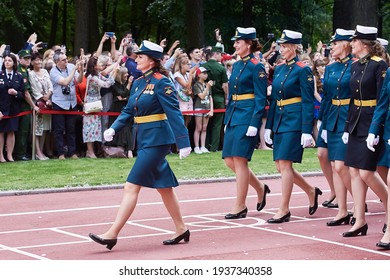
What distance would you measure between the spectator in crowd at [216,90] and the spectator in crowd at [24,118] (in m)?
4.21

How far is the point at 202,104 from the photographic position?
72.4 feet

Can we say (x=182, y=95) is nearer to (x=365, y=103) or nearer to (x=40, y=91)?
(x=40, y=91)

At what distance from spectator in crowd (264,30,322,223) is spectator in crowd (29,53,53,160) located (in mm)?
8022

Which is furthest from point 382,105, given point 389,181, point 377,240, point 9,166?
point 9,166

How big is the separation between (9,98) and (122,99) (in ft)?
8.38

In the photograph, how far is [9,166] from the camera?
61.8ft

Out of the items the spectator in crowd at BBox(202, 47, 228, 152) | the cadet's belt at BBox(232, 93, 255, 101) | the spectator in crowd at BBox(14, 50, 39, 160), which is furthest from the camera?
the spectator in crowd at BBox(202, 47, 228, 152)

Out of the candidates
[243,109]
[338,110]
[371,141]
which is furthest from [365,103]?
[243,109]

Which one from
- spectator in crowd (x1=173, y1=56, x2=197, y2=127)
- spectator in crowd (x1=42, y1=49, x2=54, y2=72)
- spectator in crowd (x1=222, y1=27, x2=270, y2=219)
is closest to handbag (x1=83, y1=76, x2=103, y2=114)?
spectator in crowd (x1=42, y1=49, x2=54, y2=72)

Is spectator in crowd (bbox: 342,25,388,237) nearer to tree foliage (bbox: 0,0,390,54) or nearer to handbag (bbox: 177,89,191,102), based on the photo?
handbag (bbox: 177,89,191,102)

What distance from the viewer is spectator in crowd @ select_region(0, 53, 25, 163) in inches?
758

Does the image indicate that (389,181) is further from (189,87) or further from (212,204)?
(189,87)

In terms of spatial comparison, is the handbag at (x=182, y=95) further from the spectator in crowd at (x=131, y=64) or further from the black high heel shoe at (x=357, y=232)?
the black high heel shoe at (x=357, y=232)

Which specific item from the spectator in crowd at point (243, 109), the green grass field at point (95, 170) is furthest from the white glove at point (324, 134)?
the green grass field at point (95, 170)
